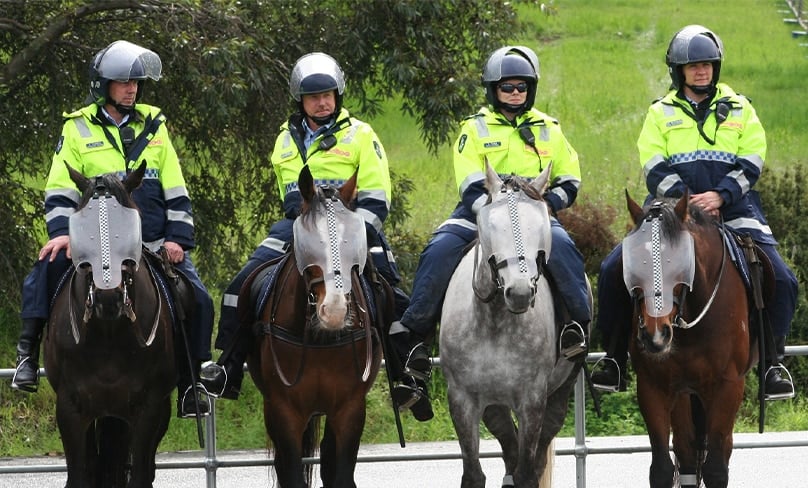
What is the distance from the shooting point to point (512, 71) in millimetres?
9086

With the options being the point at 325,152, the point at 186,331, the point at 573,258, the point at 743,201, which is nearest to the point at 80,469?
the point at 186,331

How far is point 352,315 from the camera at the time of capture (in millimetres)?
8164

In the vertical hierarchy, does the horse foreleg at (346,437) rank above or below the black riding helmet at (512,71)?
below

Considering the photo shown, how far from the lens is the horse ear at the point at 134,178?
826 cm

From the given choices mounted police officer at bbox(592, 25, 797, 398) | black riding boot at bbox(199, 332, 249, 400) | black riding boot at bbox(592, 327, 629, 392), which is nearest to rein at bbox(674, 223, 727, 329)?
mounted police officer at bbox(592, 25, 797, 398)

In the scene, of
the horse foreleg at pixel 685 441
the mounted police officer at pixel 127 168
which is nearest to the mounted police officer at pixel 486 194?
the horse foreleg at pixel 685 441

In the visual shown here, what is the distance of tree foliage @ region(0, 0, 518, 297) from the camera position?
14016mm

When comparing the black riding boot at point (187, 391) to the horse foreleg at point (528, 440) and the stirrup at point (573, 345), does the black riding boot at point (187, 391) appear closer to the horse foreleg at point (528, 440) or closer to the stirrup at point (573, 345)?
the horse foreleg at point (528, 440)

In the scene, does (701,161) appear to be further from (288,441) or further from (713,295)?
(288,441)

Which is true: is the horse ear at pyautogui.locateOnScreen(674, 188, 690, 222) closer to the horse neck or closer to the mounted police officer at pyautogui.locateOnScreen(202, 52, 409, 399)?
the horse neck

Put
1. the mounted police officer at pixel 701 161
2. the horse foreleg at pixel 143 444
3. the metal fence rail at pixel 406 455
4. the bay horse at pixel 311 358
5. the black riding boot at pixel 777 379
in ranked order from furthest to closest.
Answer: the metal fence rail at pixel 406 455
the black riding boot at pixel 777 379
the mounted police officer at pixel 701 161
the horse foreleg at pixel 143 444
the bay horse at pixel 311 358

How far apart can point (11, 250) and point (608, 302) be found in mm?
7600

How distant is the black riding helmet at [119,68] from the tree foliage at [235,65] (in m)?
4.49

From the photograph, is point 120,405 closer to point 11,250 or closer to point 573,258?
point 573,258
